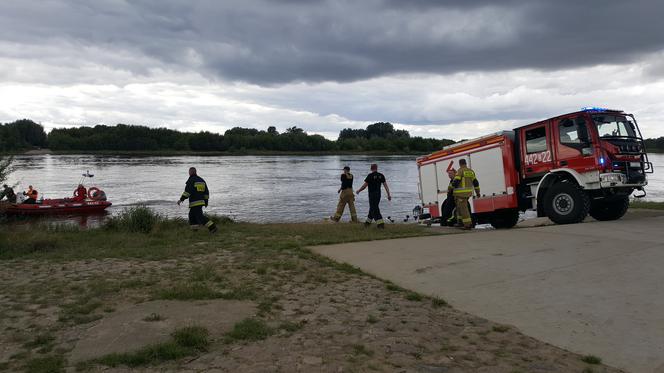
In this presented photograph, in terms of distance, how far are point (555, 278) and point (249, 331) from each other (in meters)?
4.26

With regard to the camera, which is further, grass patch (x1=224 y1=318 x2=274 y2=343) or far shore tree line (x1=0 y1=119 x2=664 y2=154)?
far shore tree line (x1=0 y1=119 x2=664 y2=154)

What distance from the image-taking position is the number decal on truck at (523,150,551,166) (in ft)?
42.1

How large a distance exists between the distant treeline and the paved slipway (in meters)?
108

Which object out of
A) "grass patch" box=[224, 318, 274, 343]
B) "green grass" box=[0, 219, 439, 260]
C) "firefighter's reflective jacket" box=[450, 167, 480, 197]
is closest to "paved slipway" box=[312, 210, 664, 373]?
"green grass" box=[0, 219, 439, 260]

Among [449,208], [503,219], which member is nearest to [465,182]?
[449,208]

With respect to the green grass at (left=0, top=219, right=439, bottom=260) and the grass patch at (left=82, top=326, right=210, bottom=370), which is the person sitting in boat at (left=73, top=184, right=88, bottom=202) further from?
the grass patch at (left=82, top=326, right=210, bottom=370)

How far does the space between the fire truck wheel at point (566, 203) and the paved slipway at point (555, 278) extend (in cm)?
113

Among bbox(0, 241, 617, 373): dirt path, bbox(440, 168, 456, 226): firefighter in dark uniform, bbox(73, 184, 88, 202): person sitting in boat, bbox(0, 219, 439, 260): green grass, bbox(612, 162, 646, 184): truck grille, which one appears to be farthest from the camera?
bbox(73, 184, 88, 202): person sitting in boat

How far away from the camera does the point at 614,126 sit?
40.3 feet

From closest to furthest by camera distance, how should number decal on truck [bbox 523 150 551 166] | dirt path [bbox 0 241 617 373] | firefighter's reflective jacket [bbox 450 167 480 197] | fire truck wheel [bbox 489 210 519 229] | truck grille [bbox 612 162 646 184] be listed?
dirt path [bbox 0 241 617 373]
truck grille [bbox 612 162 646 184]
firefighter's reflective jacket [bbox 450 167 480 197]
number decal on truck [bbox 523 150 551 166]
fire truck wheel [bbox 489 210 519 229]

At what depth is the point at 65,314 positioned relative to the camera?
5.06 m

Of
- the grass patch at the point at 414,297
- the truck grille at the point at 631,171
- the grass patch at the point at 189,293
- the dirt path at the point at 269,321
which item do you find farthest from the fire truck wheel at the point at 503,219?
the grass patch at the point at 189,293

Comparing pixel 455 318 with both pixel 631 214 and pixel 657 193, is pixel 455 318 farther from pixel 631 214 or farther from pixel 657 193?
pixel 657 193

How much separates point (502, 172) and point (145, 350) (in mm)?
11466
